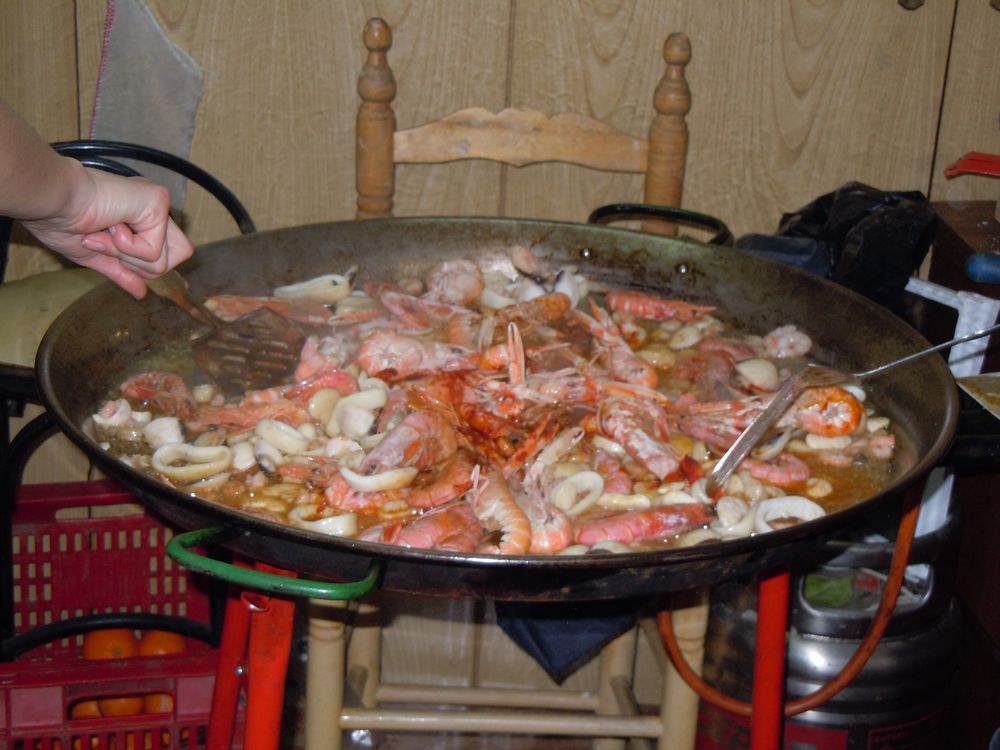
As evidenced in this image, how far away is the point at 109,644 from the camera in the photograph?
2152 millimetres

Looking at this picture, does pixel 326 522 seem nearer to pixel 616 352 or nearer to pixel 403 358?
pixel 403 358

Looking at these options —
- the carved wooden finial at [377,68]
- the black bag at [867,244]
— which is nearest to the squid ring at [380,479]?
the black bag at [867,244]

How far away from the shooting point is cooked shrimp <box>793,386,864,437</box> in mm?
1499

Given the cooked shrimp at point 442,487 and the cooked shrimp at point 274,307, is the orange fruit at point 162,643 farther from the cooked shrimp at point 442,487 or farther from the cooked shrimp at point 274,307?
the cooked shrimp at point 442,487

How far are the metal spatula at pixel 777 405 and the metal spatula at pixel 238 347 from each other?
2.18ft

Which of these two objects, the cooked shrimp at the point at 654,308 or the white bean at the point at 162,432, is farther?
the cooked shrimp at the point at 654,308

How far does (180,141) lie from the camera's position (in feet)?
7.69

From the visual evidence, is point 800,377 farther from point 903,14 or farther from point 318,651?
point 903,14

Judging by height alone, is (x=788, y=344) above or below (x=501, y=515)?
above

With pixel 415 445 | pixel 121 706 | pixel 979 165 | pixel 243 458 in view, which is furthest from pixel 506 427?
pixel 979 165

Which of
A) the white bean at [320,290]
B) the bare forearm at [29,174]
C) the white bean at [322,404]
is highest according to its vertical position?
the bare forearm at [29,174]

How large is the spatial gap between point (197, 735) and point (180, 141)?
4.07ft

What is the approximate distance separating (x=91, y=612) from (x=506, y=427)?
1159mm

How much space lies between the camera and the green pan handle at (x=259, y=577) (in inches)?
40.9
